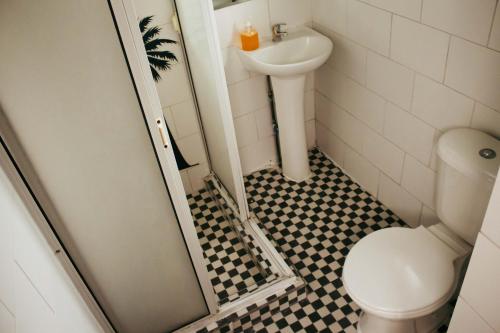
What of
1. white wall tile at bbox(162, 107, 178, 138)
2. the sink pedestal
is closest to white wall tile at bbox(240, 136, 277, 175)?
the sink pedestal

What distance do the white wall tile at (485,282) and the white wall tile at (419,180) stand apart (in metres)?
0.99

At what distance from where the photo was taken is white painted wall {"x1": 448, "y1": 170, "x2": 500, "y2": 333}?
1056mm

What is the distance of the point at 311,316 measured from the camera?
7.03 feet

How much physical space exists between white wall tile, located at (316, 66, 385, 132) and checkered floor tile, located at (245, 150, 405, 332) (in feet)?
1.67

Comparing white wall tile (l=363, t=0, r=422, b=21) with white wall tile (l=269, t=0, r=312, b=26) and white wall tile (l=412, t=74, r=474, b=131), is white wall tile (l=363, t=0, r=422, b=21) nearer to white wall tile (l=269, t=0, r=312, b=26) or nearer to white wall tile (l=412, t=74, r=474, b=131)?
white wall tile (l=412, t=74, r=474, b=131)

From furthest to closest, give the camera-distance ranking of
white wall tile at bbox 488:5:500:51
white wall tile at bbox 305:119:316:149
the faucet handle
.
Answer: white wall tile at bbox 305:119:316:149, the faucet handle, white wall tile at bbox 488:5:500:51

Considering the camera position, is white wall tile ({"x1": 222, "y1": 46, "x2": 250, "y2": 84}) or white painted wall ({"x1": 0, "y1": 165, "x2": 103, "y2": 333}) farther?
white wall tile ({"x1": 222, "y1": 46, "x2": 250, "y2": 84})

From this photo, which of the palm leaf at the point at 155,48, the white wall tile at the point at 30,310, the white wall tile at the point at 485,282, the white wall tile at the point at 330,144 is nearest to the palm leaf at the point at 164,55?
the palm leaf at the point at 155,48

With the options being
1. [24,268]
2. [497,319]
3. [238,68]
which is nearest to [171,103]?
[238,68]

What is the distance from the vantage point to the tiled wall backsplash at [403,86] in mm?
1702

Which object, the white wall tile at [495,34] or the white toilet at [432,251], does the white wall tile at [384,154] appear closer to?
the white toilet at [432,251]

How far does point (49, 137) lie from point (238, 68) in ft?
4.82

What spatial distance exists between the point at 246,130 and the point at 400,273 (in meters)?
1.41

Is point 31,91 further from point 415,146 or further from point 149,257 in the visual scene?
point 415,146
